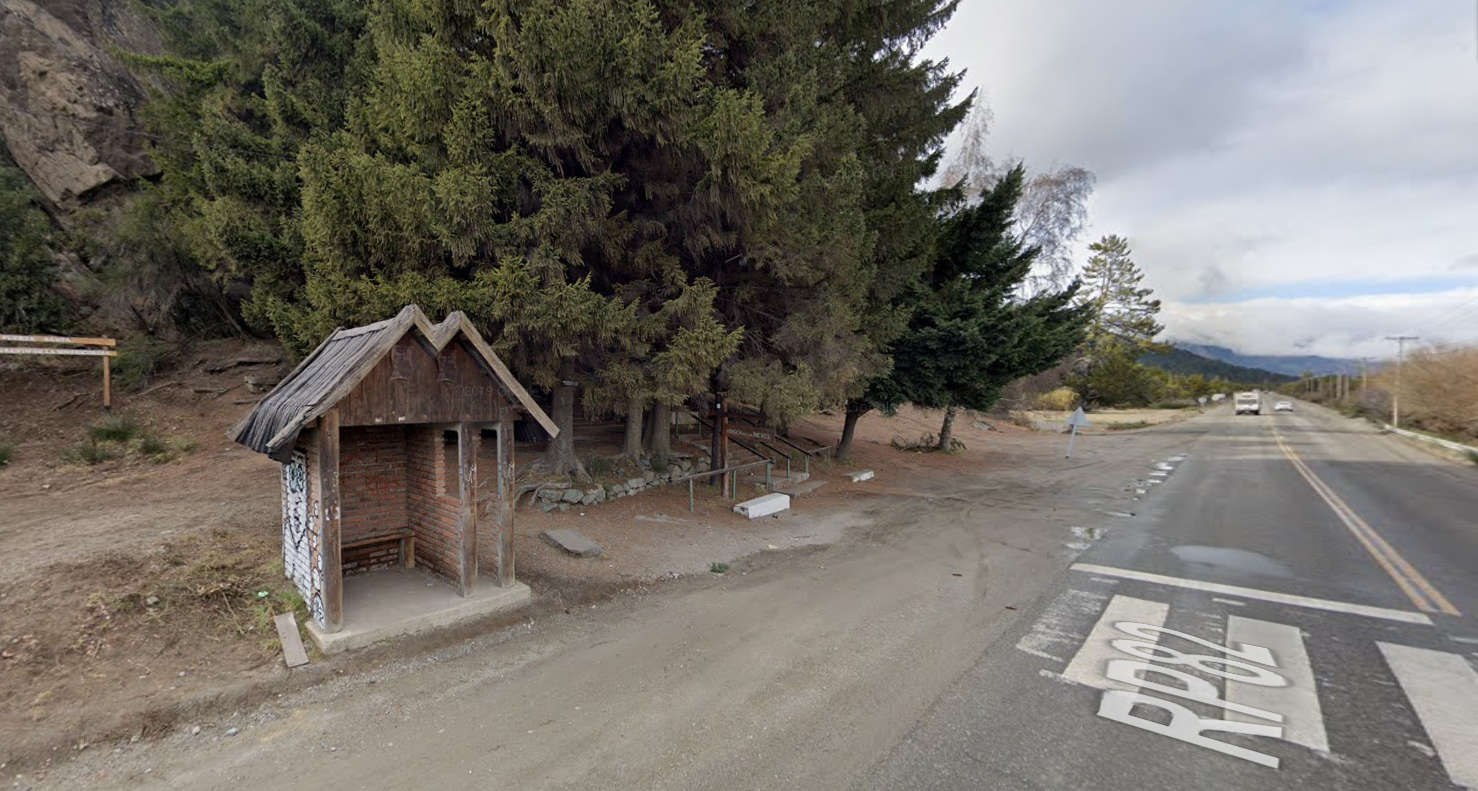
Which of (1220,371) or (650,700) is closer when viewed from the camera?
(650,700)

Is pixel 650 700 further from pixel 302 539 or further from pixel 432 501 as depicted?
pixel 302 539

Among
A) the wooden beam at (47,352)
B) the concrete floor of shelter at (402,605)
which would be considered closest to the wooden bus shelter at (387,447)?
the concrete floor of shelter at (402,605)

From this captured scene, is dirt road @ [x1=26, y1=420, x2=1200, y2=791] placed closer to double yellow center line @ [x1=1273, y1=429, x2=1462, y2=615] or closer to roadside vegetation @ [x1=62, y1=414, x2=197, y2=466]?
double yellow center line @ [x1=1273, y1=429, x2=1462, y2=615]

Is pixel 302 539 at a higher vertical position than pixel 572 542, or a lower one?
higher

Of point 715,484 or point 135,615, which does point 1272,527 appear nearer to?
point 715,484

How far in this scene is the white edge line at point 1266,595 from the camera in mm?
5926

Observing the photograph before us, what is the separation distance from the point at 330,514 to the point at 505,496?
1482 millimetres

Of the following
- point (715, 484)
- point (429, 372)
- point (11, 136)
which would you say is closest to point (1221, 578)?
point (715, 484)

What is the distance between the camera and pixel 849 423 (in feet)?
56.0

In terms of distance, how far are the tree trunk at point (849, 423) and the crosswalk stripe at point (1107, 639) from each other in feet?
33.3

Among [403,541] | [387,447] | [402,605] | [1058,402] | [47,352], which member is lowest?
[402,605]

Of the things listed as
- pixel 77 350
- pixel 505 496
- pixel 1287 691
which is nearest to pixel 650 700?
pixel 505 496

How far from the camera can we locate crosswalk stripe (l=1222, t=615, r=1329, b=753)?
12.4ft

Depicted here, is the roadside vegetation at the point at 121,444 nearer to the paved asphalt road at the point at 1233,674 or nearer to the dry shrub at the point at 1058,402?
the paved asphalt road at the point at 1233,674
